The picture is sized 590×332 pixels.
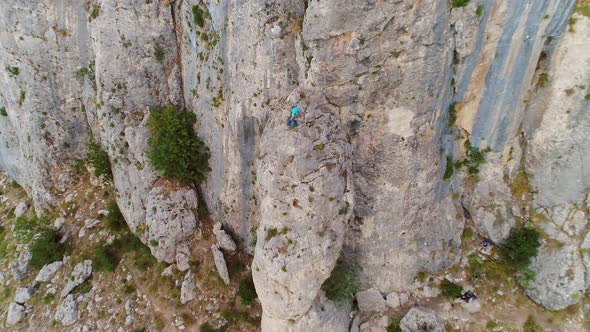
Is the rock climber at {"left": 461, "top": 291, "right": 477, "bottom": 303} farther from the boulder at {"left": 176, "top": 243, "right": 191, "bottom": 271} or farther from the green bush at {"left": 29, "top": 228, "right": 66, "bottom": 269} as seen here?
the green bush at {"left": 29, "top": 228, "right": 66, "bottom": 269}

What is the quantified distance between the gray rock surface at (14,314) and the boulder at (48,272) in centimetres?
198

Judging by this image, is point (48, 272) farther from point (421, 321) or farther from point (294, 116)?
point (421, 321)

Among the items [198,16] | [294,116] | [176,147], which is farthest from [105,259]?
[294,116]

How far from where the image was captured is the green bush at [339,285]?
17.3 meters

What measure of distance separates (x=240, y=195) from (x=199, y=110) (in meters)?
6.39

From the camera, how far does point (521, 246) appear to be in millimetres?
16875

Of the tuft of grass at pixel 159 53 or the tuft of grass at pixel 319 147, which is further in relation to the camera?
the tuft of grass at pixel 159 53

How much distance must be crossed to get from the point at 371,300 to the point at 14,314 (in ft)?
81.6

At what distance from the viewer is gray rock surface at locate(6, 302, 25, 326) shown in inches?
876

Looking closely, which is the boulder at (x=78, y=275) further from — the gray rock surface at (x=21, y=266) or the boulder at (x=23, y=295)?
the gray rock surface at (x=21, y=266)

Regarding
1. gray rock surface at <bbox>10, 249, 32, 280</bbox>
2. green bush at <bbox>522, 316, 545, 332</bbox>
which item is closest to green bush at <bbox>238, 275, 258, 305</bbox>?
green bush at <bbox>522, 316, 545, 332</bbox>

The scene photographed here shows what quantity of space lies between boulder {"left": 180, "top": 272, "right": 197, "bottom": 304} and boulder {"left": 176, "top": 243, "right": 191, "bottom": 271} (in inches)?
31.1

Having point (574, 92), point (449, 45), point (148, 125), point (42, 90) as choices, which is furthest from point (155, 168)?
point (574, 92)

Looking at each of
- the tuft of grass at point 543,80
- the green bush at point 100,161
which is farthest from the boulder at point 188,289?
the tuft of grass at point 543,80
